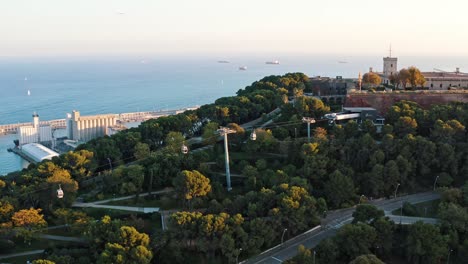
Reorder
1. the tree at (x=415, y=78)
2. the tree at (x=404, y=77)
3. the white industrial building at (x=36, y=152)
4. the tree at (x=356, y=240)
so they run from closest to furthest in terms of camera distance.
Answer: the tree at (x=356, y=240)
the tree at (x=415, y=78)
the tree at (x=404, y=77)
the white industrial building at (x=36, y=152)

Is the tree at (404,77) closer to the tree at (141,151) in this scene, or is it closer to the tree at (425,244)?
the tree at (425,244)

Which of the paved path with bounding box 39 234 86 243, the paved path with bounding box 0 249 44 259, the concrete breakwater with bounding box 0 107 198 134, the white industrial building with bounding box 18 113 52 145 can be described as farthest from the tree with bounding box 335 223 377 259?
the concrete breakwater with bounding box 0 107 198 134

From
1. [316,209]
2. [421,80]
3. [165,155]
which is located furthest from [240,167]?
[421,80]

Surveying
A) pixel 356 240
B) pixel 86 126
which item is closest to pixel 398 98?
pixel 356 240

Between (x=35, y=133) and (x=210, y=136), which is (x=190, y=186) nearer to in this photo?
(x=210, y=136)

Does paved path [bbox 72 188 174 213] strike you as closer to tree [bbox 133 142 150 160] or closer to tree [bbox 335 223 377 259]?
tree [bbox 133 142 150 160]

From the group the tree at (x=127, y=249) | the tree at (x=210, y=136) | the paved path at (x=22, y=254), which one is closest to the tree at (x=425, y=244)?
the tree at (x=127, y=249)

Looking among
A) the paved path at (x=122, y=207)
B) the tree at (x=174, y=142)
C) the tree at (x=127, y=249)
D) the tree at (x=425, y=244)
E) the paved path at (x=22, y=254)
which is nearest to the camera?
the tree at (x=127, y=249)
